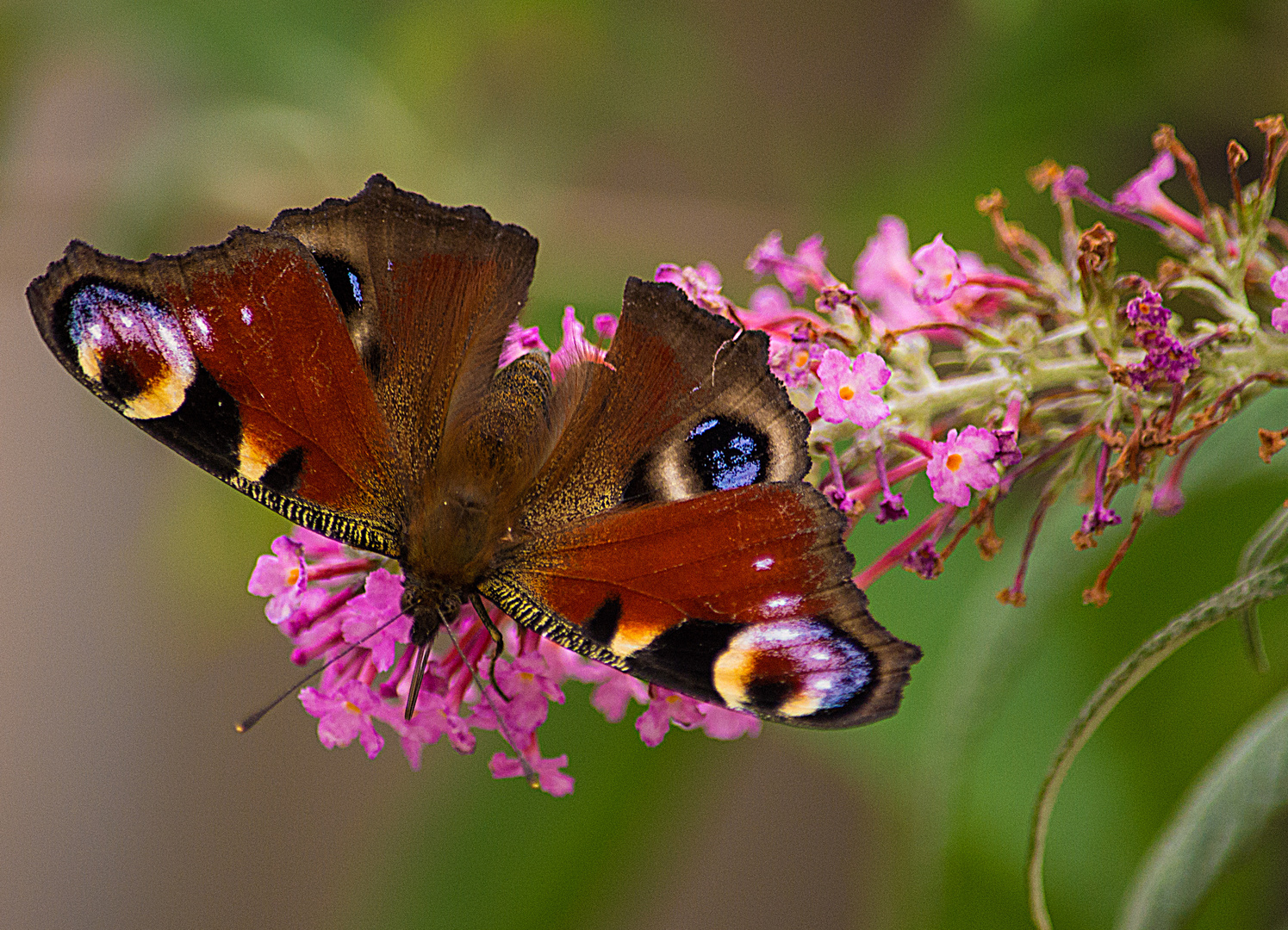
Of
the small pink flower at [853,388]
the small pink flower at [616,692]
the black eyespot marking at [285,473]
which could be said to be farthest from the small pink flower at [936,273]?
the black eyespot marking at [285,473]

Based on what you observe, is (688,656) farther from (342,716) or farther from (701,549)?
(342,716)

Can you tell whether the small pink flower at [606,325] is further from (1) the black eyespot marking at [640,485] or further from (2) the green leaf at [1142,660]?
(2) the green leaf at [1142,660]

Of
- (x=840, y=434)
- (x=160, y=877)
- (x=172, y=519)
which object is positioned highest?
(x=172, y=519)

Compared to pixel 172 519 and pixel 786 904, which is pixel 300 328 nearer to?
pixel 172 519

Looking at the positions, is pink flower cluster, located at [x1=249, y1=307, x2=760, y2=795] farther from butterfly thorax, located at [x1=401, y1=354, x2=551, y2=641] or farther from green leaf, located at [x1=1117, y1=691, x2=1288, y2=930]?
green leaf, located at [x1=1117, y1=691, x2=1288, y2=930]

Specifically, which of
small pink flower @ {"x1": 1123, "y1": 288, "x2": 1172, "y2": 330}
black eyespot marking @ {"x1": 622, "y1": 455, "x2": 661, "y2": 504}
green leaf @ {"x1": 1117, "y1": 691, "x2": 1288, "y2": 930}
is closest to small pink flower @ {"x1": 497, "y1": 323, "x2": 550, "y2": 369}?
black eyespot marking @ {"x1": 622, "y1": 455, "x2": 661, "y2": 504}

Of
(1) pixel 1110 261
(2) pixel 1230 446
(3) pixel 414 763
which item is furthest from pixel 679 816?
(1) pixel 1110 261
